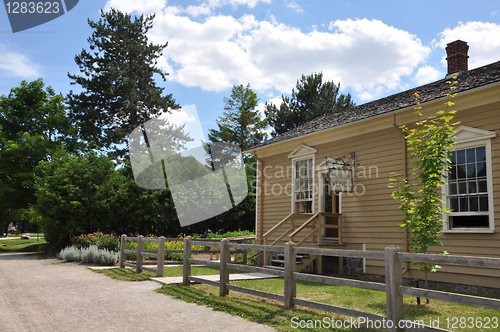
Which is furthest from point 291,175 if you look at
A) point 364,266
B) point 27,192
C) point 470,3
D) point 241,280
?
point 27,192

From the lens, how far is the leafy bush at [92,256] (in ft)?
42.5

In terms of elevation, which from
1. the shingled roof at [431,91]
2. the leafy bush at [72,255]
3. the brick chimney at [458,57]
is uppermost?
the brick chimney at [458,57]

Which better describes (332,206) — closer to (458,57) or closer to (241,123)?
(458,57)

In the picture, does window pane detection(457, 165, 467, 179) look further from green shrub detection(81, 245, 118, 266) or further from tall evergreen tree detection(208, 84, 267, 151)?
tall evergreen tree detection(208, 84, 267, 151)

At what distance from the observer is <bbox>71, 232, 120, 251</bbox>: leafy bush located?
14375 millimetres

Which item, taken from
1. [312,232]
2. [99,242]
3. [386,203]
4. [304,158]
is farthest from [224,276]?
[99,242]

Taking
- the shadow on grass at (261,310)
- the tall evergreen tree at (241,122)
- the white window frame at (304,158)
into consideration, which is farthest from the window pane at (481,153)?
the tall evergreen tree at (241,122)

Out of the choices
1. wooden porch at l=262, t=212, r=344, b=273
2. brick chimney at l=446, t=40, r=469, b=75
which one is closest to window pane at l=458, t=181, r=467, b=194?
wooden porch at l=262, t=212, r=344, b=273

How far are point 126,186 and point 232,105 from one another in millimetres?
19845

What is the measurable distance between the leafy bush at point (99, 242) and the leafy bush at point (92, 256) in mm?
268

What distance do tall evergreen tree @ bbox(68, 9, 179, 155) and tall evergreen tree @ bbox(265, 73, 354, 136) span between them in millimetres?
10967

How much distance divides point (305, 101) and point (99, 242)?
2514 centimetres

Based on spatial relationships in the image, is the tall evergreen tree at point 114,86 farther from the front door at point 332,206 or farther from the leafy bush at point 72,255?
the front door at point 332,206

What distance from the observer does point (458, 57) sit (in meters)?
12.4
